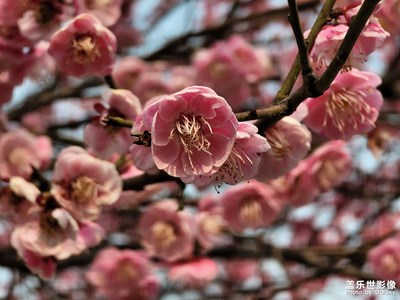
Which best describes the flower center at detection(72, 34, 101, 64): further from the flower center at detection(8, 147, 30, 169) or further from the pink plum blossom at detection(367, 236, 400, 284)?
the pink plum blossom at detection(367, 236, 400, 284)

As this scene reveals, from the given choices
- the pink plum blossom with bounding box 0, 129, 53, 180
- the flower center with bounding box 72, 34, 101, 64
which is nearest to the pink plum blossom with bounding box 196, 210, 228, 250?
the pink plum blossom with bounding box 0, 129, 53, 180

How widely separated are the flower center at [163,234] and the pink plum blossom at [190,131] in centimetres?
151

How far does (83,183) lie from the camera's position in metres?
1.63

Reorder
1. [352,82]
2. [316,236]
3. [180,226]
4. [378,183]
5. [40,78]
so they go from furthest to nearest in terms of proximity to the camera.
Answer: [316,236] → [378,183] → [180,226] → [40,78] → [352,82]

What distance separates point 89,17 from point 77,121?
59.2 inches

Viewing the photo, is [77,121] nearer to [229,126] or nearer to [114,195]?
[114,195]

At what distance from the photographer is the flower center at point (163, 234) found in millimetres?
2596

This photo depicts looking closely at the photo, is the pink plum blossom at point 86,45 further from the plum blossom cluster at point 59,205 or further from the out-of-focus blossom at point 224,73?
the out-of-focus blossom at point 224,73

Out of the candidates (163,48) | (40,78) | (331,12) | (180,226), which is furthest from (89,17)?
(163,48)

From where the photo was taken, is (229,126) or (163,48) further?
(163,48)

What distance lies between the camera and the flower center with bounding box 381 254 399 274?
2396mm

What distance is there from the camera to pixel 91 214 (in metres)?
1.59

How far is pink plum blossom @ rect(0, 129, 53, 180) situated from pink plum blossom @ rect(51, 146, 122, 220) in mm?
203

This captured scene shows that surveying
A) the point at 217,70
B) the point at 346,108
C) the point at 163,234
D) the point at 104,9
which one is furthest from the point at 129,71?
the point at 346,108
